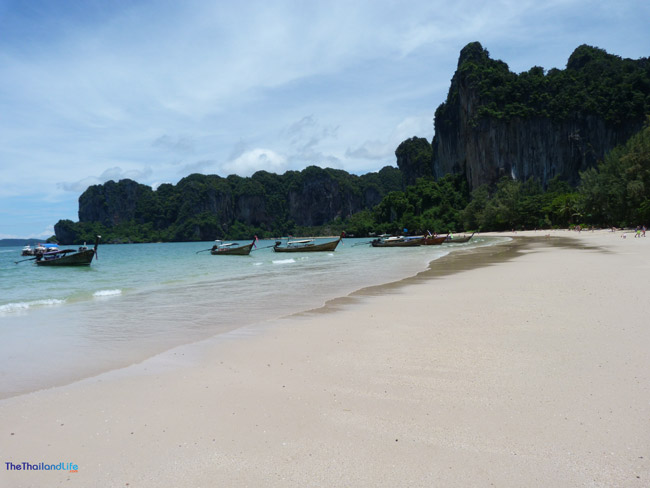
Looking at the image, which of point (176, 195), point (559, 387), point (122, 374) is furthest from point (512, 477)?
point (176, 195)

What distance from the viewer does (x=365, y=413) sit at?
147 inches

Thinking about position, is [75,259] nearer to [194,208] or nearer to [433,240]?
[433,240]

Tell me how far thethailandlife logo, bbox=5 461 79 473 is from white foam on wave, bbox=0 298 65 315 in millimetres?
10654

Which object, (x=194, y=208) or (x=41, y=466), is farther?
(x=194, y=208)

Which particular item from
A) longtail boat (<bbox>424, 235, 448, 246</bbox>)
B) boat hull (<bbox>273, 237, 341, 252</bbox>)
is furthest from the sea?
longtail boat (<bbox>424, 235, 448, 246</bbox>)

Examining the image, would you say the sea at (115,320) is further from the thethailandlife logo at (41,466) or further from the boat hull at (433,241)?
the boat hull at (433,241)

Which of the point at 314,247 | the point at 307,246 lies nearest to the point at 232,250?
the point at 307,246

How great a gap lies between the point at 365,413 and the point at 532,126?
3954 inches

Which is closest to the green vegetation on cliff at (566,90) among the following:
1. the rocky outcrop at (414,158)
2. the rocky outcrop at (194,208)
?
the rocky outcrop at (414,158)

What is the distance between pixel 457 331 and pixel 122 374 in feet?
16.5

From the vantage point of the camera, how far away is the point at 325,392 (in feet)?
14.1

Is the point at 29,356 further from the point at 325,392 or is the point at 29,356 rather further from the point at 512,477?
the point at 512,477

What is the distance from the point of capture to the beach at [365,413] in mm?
2852

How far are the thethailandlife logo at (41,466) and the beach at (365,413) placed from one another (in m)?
0.02
